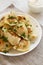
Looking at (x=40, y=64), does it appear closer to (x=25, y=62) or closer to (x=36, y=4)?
(x=25, y=62)

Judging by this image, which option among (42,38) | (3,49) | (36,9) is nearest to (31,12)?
(36,9)

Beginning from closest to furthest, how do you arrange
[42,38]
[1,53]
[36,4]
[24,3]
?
[1,53]
[42,38]
[36,4]
[24,3]

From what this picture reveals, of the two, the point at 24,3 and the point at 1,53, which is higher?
the point at 24,3

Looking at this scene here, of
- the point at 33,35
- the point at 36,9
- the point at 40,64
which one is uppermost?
the point at 36,9

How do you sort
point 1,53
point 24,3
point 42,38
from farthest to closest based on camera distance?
point 24,3 → point 42,38 → point 1,53

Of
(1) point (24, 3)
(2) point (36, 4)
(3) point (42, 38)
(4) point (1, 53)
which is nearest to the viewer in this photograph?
(4) point (1, 53)

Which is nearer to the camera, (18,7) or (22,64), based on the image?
Answer: (22,64)

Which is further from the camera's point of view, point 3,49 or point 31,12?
point 31,12

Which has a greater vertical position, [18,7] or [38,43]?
[18,7]

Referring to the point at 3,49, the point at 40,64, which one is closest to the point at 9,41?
the point at 3,49

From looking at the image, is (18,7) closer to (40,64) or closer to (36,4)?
(36,4)
